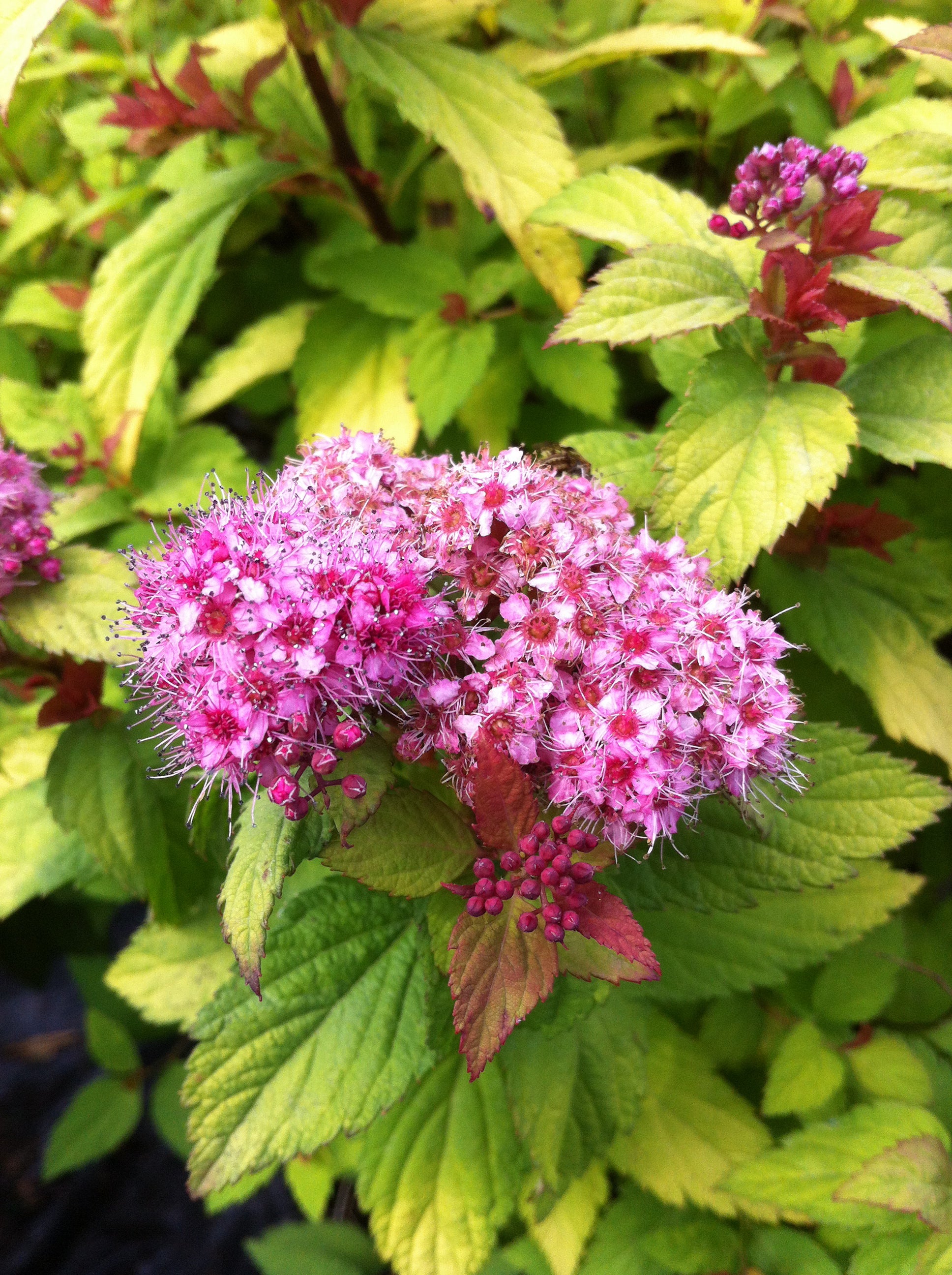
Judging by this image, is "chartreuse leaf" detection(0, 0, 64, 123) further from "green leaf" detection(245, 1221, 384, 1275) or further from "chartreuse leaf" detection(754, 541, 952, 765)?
"green leaf" detection(245, 1221, 384, 1275)

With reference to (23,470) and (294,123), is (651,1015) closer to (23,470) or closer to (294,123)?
(23,470)

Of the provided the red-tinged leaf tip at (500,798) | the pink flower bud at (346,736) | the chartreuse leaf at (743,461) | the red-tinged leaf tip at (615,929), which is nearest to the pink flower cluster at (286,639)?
the pink flower bud at (346,736)

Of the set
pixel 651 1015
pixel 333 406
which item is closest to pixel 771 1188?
pixel 651 1015

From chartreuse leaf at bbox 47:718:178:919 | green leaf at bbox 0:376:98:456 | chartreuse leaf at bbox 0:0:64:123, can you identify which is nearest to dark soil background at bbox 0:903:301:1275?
chartreuse leaf at bbox 47:718:178:919

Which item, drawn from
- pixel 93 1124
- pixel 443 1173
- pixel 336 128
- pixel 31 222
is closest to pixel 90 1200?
pixel 93 1124

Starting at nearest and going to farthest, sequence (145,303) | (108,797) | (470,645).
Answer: (470,645) → (108,797) → (145,303)

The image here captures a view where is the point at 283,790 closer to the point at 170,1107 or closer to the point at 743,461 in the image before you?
the point at 743,461
